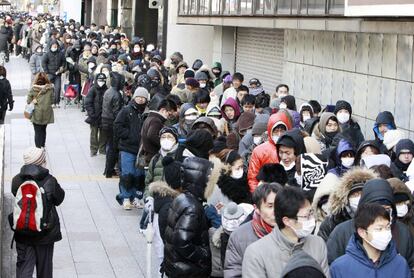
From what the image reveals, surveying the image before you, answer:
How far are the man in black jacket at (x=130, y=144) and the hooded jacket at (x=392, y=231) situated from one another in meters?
7.96

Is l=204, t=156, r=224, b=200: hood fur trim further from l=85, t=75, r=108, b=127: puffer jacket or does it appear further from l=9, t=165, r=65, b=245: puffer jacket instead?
l=85, t=75, r=108, b=127: puffer jacket

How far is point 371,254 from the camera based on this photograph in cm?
609

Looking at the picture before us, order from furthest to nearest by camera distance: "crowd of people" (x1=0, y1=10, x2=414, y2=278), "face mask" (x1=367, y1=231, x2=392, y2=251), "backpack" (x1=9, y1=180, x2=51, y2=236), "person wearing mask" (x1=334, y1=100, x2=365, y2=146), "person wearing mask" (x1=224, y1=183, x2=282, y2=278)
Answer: "person wearing mask" (x1=334, y1=100, x2=365, y2=146)
"backpack" (x1=9, y1=180, x2=51, y2=236)
"person wearing mask" (x1=224, y1=183, x2=282, y2=278)
"crowd of people" (x1=0, y1=10, x2=414, y2=278)
"face mask" (x1=367, y1=231, x2=392, y2=251)

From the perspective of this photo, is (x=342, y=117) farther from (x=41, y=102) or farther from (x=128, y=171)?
(x=41, y=102)

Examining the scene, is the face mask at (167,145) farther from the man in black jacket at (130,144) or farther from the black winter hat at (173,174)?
the man in black jacket at (130,144)

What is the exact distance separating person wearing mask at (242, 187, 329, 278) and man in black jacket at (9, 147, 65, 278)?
374 centimetres

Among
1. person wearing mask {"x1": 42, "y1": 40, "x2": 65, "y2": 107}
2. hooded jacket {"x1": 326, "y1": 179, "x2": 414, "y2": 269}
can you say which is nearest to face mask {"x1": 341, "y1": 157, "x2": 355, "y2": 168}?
hooded jacket {"x1": 326, "y1": 179, "x2": 414, "y2": 269}

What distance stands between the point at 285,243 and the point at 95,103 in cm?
1304

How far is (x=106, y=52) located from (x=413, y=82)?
1235 centimetres

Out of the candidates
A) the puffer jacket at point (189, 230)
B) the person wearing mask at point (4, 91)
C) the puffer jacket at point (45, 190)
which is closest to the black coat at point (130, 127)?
the puffer jacket at point (45, 190)

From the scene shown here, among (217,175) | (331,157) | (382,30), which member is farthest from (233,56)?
(217,175)

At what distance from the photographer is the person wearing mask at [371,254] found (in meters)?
6.01

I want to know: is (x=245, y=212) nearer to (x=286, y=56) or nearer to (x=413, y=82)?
(x=413, y=82)

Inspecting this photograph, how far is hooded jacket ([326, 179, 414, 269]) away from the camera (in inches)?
265
